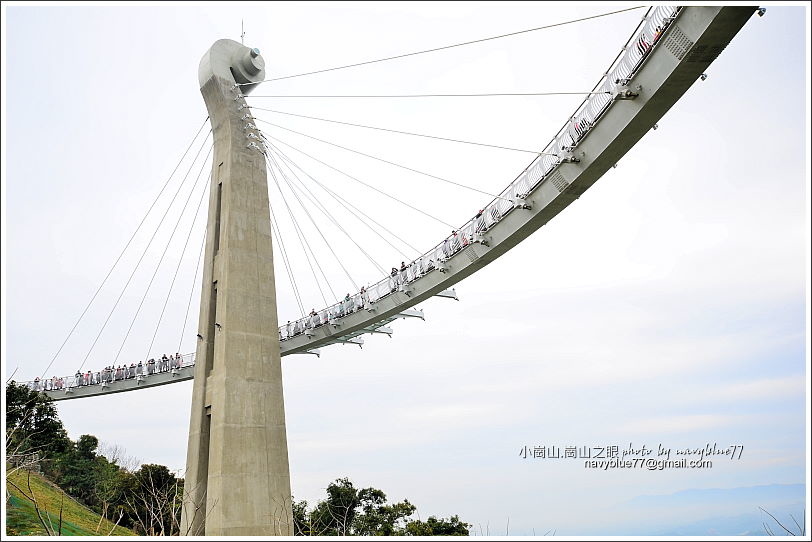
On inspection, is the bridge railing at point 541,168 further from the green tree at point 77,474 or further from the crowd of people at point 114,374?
the green tree at point 77,474

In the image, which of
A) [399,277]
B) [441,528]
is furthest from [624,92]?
[441,528]

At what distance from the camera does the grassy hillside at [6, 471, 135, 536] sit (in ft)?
65.4

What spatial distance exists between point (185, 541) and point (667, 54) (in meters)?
10.8

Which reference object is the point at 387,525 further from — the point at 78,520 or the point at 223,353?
the point at 223,353

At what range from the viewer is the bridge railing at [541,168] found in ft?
38.9

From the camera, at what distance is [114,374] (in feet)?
102

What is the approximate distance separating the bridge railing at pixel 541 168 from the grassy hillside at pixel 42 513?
10.1 m

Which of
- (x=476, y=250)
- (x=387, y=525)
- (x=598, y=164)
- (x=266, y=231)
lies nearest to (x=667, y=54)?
(x=598, y=164)

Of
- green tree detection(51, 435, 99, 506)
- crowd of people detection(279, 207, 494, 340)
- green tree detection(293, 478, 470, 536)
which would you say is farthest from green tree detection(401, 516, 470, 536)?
green tree detection(51, 435, 99, 506)

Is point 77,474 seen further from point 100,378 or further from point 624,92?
point 624,92

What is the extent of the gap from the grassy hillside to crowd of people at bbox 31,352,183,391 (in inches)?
187

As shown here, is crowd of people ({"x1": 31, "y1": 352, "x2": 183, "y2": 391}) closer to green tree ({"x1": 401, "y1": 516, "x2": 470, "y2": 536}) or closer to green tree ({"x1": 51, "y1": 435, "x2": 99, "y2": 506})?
green tree ({"x1": 51, "y1": 435, "x2": 99, "y2": 506})

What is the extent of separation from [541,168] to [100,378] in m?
25.5

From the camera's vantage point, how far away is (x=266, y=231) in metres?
22.3
